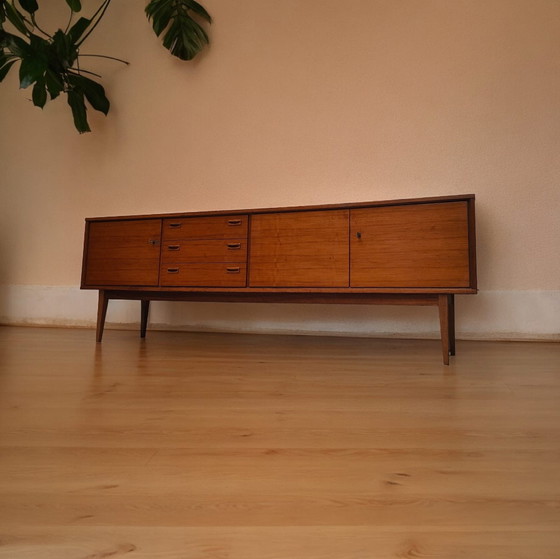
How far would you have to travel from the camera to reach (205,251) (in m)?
1.92

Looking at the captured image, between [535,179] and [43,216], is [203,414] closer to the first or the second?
[535,179]

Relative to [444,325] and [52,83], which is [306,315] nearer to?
[444,325]

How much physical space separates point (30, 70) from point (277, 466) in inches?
114

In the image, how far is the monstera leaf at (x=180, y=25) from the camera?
2619mm

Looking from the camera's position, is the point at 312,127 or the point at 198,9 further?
the point at 198,9

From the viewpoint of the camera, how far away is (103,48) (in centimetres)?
291

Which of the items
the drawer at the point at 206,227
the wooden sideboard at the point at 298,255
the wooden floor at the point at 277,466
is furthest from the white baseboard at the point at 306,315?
the wooden floor at the point at 277,466

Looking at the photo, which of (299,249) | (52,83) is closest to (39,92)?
(52,83)

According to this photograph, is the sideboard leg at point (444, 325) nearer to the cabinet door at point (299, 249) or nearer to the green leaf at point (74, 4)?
the cabinet door at point (299, 249)

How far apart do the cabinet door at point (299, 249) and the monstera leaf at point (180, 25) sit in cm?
160

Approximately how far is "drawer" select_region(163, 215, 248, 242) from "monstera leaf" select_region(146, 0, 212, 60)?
1434 millimetres

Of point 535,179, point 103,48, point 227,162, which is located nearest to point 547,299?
point 535,179

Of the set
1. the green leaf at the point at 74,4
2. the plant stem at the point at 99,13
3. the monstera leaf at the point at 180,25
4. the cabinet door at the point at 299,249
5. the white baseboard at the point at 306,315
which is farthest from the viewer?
the plant stem at the point at 99,13

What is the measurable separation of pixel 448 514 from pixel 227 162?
99.4 inches
